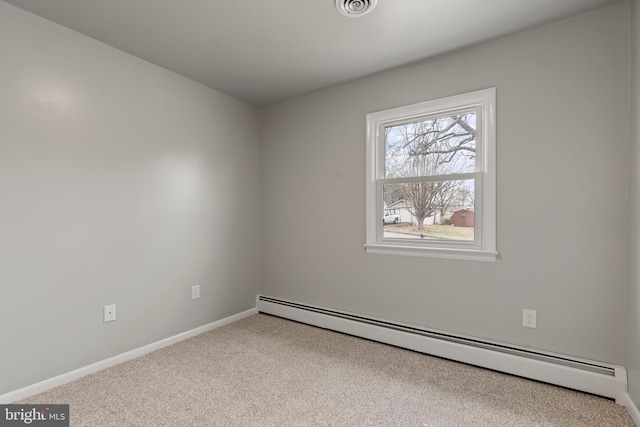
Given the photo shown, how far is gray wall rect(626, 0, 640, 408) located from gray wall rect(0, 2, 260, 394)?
123 inches

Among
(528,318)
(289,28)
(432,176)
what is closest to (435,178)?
(432,176)

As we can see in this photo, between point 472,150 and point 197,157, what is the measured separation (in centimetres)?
240

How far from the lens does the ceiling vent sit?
185cm

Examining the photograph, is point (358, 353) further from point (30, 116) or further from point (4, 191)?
point (30, 116)

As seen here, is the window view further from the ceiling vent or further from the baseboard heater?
the ceiling vent

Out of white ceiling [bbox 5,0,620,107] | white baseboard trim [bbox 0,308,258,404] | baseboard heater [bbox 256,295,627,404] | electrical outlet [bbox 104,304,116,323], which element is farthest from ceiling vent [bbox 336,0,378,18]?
white baseboard trim [bbox 0,308,258,404]

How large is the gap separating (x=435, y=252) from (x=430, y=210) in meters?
0.35

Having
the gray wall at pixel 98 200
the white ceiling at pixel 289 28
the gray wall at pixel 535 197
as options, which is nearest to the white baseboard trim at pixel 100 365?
the gray wall at pixel 98 200

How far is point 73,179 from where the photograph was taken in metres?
2.14

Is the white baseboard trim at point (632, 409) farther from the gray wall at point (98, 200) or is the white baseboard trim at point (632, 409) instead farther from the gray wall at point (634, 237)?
the gray wall at point (98, 200)

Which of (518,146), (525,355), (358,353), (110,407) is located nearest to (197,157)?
(110,407)

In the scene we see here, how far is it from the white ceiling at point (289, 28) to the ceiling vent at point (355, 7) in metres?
0.05

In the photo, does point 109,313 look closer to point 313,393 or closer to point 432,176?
point 313,393

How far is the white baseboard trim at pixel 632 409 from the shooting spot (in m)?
1.64
